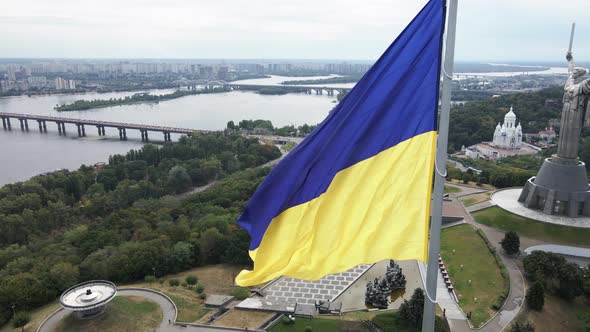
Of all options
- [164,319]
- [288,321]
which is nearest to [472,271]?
[288,321]

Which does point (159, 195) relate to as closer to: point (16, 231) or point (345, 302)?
point (16, 231)

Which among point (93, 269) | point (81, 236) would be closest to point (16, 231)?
point (81, 236)

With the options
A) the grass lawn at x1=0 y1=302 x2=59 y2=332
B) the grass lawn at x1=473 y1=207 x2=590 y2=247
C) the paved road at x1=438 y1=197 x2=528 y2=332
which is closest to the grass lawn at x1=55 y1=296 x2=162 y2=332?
the grass lawn at x1=0 y1=302 x2=59 y2=332

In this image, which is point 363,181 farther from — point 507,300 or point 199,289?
point 199,289

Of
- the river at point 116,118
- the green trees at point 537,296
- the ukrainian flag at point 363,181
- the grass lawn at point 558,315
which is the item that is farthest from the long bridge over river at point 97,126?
the ukrainian flag at point 363,181

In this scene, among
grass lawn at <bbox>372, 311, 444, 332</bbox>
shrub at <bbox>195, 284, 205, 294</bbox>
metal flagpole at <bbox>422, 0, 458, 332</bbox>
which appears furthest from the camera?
shrub at <bbox>195, 284, 205, 294</bbox>

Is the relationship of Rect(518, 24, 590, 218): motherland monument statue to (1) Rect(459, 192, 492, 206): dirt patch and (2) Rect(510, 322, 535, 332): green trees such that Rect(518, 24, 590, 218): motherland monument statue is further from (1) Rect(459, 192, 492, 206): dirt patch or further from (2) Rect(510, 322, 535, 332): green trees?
(2) Rect(510, 322, 535, 332): green trees

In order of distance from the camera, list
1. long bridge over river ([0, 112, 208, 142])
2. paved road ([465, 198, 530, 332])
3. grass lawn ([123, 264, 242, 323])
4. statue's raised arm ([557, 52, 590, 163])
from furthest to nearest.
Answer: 1. long bridge over river ([0, 112, 208, 142])
2. statue's raised arm ([557, 52, 590, 163])
3. grass lawn ([123, 264, 242, 323])
4. paved road ([465, 198, 530, 332])
